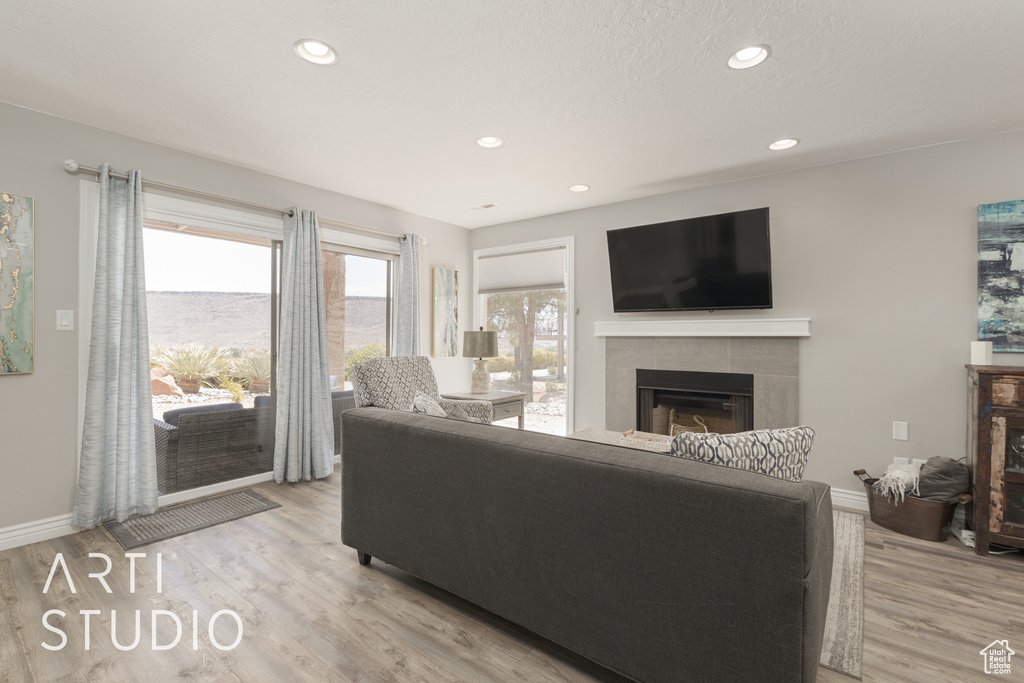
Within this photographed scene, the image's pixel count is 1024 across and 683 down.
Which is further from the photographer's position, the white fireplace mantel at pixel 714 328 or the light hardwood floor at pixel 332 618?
the white fireplace mantel at pixel 714 328

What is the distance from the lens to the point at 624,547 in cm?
144

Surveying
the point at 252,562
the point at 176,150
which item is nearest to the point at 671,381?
the point at 252,562

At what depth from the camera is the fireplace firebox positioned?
3697 millimetres

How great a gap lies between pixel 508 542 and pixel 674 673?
0.64 meters

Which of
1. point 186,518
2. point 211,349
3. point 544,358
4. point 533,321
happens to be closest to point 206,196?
point 211,349

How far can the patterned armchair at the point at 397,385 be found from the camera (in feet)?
8.53

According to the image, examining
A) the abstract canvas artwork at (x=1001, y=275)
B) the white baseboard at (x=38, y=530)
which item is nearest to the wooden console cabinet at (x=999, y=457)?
the abstract canvas artwork at (x=1001, y=275)

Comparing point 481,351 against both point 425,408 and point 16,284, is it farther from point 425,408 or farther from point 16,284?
point 16,284

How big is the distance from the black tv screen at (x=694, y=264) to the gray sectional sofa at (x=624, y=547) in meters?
2.42

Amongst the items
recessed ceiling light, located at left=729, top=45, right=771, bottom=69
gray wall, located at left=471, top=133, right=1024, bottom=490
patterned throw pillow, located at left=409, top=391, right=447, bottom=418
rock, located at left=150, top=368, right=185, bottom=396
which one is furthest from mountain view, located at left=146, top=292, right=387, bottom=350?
gray wall, located at left=471, top=133, right=1024, bottom=490

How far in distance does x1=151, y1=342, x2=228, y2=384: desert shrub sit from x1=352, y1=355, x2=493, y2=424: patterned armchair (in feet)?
3.98

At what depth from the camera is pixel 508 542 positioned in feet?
5.61

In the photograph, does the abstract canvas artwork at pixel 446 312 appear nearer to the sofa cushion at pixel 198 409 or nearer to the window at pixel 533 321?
the window at pixel 533 321

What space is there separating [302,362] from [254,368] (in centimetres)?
36
